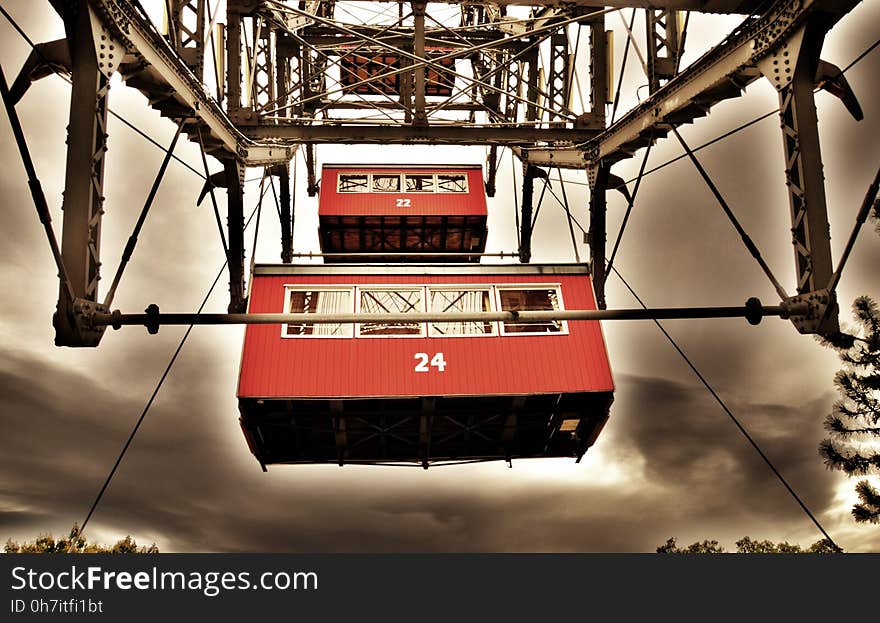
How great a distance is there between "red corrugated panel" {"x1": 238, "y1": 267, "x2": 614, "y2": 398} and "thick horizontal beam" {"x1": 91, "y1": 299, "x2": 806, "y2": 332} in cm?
606

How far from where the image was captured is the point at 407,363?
45.8 ft

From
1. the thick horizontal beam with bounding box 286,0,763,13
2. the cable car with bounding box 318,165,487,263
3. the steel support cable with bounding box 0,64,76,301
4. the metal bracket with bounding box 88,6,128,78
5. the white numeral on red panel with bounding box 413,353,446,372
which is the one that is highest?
the cable car with bounding box 318,165,487,263

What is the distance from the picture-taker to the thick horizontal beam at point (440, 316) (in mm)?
7324

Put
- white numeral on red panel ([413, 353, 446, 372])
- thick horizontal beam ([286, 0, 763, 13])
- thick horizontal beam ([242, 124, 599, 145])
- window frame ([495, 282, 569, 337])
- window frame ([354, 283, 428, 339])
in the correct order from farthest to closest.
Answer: window frame ([495, 282, 569, 337]), window frame ([354, 283, 428, 339]), white numeral on red panel ([413, 353, 446, 372]), thick horizontal beam ([242, 124, 599, 145]), thick horizontal beam ([286, 0, 763, 13])

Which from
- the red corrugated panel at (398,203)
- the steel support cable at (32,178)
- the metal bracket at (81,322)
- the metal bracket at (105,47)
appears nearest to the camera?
the steel support cable at (32,178)

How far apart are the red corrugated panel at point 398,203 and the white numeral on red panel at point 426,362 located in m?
8.41

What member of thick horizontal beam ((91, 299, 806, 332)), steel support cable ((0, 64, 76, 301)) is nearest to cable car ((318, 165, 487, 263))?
thick horizontal beam ((91, 299, 806, 332))

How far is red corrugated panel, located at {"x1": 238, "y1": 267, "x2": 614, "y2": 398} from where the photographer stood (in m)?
13.6

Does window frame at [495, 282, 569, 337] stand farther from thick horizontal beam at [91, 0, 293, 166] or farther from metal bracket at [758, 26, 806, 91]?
metal bracket at [758, 26, 806, 91]

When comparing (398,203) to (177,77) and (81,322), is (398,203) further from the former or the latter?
(81,322)

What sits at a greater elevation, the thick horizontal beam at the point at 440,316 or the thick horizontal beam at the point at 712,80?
the thick horizontal beam at the point at 712,80

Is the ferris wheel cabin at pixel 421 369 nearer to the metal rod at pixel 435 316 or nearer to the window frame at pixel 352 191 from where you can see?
the metal rod at pixel 435 316

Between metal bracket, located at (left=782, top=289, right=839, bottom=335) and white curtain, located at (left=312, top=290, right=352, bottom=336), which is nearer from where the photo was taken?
metal bracket, located at (left=782, top=289, right=839, bottom=335)

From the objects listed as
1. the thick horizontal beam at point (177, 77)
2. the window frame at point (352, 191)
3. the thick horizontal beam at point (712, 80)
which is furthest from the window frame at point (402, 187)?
the thick horizontal beam at point (712, 80)
